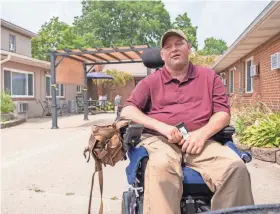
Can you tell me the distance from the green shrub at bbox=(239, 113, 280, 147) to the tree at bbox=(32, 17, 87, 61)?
28.5 meters

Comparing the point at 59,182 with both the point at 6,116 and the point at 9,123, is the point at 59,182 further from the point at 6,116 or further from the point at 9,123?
the point at 6,116

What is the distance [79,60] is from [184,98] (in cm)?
1197

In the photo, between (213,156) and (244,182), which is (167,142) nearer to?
(213,156)

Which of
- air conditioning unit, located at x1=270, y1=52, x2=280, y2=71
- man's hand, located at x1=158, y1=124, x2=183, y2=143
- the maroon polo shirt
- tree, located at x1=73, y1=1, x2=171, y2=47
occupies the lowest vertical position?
man's hand, located at x1=158, y1=124, x2=183, y2=143

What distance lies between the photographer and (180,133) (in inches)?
95.3

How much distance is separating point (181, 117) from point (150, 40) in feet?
147

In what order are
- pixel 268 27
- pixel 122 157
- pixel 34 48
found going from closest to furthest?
pixel 122 157, pixel 268 27, pixel 34 48

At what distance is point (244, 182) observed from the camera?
2.11m

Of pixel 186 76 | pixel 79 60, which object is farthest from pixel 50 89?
pixel 186 76

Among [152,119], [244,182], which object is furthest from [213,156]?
[152,119]

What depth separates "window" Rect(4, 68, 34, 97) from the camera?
15.0m

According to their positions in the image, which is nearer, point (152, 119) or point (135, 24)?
point (152, 119)

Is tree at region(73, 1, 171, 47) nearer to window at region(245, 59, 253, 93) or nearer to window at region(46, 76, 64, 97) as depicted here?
window at region(46, 76, 64, 97)

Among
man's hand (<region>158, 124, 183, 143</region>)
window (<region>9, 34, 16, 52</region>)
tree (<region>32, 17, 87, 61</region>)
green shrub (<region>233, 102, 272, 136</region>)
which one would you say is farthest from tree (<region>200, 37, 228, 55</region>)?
man's hand (<region>158, 124, 183, 143</region>)
